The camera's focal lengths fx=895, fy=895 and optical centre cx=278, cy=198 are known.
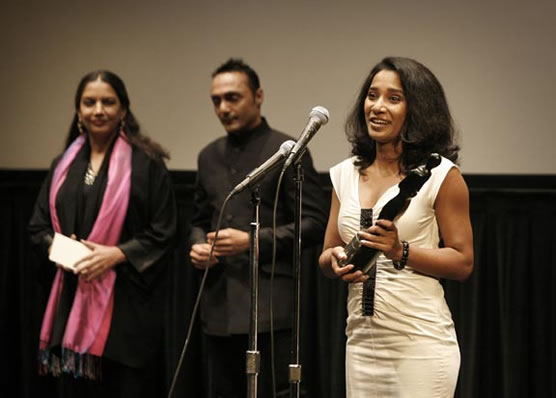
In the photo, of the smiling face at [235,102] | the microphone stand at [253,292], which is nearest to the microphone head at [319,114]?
the microphone stand at [253,292]

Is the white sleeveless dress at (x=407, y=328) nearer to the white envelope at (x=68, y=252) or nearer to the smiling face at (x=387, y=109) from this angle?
the smiling face at (x=387, y=109)

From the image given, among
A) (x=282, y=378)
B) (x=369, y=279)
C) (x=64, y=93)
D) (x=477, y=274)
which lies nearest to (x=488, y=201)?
(x=477, y=274)

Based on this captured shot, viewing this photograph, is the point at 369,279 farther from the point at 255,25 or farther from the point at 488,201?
the point at 255,25

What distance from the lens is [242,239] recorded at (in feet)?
11.3

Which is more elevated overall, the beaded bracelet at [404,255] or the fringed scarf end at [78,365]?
the beaded bracelet at [404,255]

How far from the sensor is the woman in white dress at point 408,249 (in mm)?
2611

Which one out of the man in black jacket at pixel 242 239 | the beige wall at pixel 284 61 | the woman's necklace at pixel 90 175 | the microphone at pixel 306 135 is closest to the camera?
the microphone at pixel 306 135

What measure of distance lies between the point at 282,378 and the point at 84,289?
92 centimetres

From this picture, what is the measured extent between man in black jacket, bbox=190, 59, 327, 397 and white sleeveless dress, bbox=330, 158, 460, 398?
769mm

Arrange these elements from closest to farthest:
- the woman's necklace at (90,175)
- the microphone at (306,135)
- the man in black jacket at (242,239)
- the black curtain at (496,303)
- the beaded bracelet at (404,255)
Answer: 1. the microphone at (306,135)
2. the beaded bracelet at (404,255)
3. the man in black jacket at (242,239)
4. the woman's necklace at (90,175)
5. the black curtain at (496,303)

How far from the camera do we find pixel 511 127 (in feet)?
14.1

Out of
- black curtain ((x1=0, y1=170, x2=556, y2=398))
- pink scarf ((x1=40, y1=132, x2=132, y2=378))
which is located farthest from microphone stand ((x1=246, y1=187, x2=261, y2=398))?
black curtain ((x1=0, y1=170, x2=556, y2=398))

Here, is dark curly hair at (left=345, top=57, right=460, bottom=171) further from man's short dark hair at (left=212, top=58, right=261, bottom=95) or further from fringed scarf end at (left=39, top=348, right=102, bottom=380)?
fringed scarf end at (left=39, top=348, right=102, bottom=380)

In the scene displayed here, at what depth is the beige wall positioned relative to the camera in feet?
14.1
